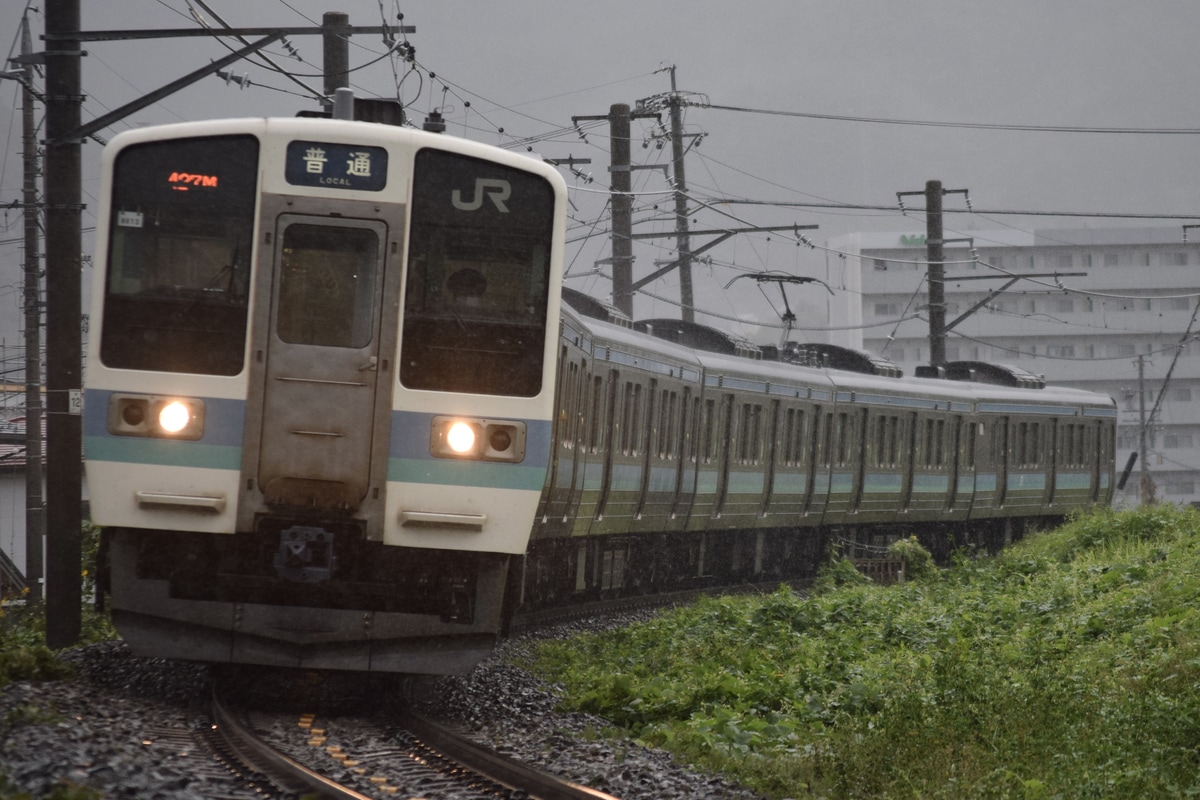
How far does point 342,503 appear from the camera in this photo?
7363 millimetres

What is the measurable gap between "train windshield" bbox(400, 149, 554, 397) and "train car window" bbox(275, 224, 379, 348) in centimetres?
21

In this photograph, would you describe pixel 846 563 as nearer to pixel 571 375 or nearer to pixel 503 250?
pixel 571 375

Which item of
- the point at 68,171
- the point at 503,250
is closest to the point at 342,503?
the point at 503,250

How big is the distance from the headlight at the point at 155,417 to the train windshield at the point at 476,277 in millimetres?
1062

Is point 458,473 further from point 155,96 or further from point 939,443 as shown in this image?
point 939,443

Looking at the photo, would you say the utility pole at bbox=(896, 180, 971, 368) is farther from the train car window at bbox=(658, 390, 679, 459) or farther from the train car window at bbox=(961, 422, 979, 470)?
the train car window at bbox=(658, 390, 679, 459)

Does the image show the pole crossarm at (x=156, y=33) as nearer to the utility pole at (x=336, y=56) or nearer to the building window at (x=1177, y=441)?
the utility pole at (x=336, y=56)

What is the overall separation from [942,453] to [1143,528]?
7.33 metres

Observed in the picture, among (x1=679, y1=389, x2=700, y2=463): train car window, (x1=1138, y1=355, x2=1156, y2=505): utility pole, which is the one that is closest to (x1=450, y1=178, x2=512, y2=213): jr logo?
(x1=679, y1=389, x2=700, y2=463): train car window

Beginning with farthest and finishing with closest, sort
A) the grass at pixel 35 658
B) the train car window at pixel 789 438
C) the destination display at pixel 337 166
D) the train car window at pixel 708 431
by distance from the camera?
the train car window at pixel 789 438 < the train car window at pixel 708 431 < the destination display at pixel 337 166 < the grass at pixel 35 658

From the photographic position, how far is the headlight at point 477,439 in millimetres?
7473

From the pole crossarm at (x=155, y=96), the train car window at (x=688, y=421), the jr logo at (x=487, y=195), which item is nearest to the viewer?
the jr logo at (x=487, y=195)

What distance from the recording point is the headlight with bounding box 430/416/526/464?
294 inches

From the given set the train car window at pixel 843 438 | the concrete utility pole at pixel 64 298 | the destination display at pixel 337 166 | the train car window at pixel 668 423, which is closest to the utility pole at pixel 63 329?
the concrete utility pole at pixel 64 298
